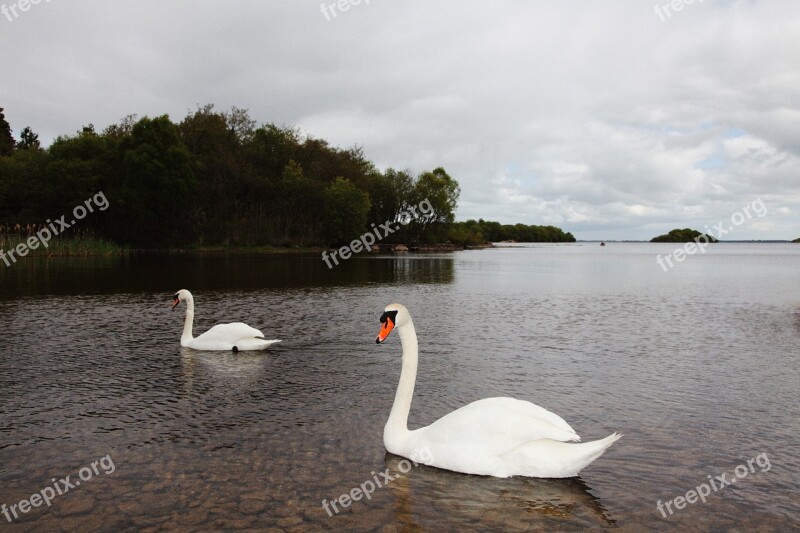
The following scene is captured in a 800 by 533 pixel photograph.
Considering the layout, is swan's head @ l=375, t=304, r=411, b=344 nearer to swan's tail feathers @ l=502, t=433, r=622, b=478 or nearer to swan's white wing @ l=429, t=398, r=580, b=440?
swan's white wing @ l=429, t=398, r=580, b=440

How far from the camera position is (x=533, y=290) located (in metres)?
30.0

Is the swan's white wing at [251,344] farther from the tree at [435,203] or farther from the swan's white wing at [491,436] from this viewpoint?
the tree at [435,203]

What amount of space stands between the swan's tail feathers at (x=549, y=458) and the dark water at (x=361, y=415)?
0.20 m

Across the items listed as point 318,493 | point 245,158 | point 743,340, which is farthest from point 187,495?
point 245,158

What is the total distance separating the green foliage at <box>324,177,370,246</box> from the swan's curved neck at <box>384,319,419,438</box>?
8124 centimetres

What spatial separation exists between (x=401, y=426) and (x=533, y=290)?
78.2 ft

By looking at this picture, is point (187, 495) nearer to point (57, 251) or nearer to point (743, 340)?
point (743, 340)

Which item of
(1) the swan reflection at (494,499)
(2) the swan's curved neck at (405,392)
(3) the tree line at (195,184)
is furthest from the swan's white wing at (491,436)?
(3) the tree line at (195,184)

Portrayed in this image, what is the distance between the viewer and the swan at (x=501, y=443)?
6.08 meters

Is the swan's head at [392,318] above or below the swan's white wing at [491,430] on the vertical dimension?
above

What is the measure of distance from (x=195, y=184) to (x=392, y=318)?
239 feet

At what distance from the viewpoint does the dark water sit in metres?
5.73

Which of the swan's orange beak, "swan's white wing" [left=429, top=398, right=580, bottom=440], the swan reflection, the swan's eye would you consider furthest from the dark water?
the swan's eye

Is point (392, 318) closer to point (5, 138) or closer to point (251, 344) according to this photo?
point (251, 344)
